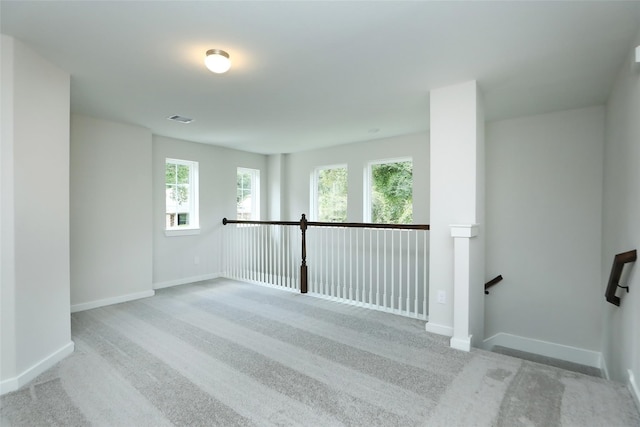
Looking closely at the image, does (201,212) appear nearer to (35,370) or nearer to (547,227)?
(35,370)

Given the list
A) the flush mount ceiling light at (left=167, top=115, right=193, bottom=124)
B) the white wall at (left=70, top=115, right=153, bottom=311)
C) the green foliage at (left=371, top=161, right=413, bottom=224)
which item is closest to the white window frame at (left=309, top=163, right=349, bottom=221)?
the green foliage at (left=371, top=161, right=413, bottom=224)

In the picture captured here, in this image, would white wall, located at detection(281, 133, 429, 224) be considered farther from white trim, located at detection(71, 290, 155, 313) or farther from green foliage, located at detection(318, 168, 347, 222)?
white trim, located at detection(71, 290, 155, 313)

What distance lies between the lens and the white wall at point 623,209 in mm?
2062

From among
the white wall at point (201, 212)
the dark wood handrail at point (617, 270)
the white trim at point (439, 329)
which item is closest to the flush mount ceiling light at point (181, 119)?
the white wall at point (201, 212)

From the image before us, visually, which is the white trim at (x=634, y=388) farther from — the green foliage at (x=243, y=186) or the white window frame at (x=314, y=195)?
the green foliage at (x=243, y=186)

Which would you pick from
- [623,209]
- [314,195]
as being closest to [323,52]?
[623,209]

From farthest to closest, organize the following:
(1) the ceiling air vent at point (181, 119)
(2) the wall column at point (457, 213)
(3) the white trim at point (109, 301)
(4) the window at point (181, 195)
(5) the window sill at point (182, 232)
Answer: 1. (4) the window at point (181, 195)
2. (5) the window sill at point (182, 232)
3. (1) the ceiling air vent at point (181, 119)
4. (3) the white trim at point (109, 301)
5. (2) the wall column at point (457, 213)

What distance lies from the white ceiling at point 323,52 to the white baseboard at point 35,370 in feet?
7.53

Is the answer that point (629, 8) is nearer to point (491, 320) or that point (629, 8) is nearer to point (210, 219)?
point (491, 320)

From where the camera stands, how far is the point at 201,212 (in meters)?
5.32

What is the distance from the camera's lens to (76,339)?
2912mm

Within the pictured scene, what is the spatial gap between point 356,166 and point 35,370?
4.63 m

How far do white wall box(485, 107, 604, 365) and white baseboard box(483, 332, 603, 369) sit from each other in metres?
0.02

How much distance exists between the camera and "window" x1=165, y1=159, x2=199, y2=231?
197 inches
